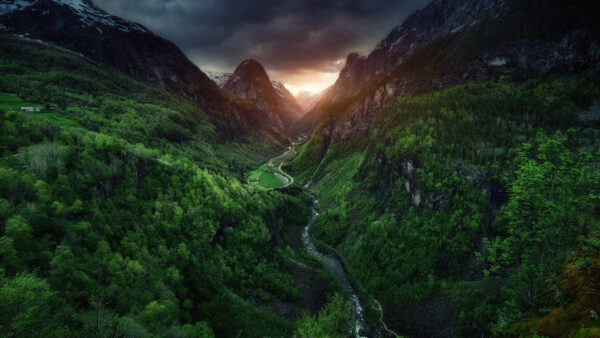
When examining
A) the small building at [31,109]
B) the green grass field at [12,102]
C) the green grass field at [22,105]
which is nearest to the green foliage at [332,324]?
the green grass field at [22,105]

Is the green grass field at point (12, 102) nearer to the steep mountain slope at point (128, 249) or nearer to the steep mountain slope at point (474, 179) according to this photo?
the steep mountain slope at point (128, 249)

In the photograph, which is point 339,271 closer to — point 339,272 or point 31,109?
point 339,272

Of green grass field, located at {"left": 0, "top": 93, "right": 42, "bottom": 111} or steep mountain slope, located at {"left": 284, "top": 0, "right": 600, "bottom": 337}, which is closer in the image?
steep mountain slope, located at {"left": 284, "top": 0, "right": 600, "bottom": 337}

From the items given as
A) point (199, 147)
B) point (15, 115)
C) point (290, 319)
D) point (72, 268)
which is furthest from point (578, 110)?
point (199, 147)

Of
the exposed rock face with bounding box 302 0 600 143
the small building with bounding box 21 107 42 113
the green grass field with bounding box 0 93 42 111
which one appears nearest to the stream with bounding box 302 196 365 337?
the exposed rock face with bounding box 302 0 600 143

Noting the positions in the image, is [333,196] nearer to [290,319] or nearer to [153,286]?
[290,319]

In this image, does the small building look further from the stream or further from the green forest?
the green forest

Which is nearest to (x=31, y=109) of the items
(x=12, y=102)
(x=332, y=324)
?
(x=12, y=102)
